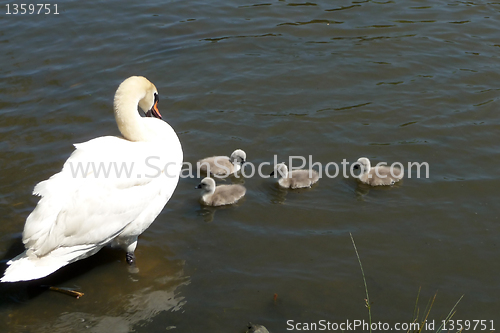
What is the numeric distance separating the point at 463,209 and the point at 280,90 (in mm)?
3656

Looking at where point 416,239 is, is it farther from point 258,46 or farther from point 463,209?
point 258,46

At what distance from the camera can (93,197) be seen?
5.13m

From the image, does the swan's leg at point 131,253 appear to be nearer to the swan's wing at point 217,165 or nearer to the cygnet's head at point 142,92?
the cygnet's head at point 142,92

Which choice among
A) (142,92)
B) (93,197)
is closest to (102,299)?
(93,197)

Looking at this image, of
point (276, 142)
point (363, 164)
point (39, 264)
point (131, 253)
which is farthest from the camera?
point (276, 142)

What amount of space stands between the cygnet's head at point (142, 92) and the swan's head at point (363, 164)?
2.70 metres

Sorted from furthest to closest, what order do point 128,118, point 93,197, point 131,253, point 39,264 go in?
point 131,253
point 128,118
point 93,197
point 39,264

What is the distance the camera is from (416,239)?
587cm

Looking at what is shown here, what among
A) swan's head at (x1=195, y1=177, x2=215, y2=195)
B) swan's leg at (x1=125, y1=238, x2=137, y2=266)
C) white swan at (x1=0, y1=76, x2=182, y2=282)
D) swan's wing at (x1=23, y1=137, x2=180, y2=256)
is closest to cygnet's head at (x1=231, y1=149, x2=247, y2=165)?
swan's head at (x1=195, y1=177, x2=215, y2=195)

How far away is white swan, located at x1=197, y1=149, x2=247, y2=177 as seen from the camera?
7195 millimetres

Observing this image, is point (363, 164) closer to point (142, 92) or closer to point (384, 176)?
point (384, 176)

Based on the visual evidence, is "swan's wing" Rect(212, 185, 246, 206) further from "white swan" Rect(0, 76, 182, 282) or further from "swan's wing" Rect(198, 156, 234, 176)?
"white swan" Rect(0, 76, 182, 282)

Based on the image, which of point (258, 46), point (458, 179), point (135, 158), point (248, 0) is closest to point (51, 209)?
point (135, 158)

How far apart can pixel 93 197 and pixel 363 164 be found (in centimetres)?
354
